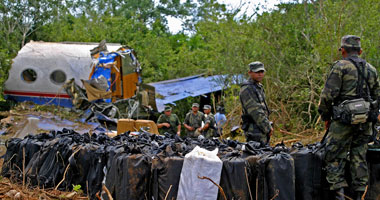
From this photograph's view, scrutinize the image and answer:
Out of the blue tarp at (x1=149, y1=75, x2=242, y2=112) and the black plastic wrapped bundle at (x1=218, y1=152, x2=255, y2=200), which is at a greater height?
the black plastic wrapped bundle at (x1=218, y1=152, x2=255, y2=200)

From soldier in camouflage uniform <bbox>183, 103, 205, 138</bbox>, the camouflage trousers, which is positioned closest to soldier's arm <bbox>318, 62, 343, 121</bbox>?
the camouflage trousers

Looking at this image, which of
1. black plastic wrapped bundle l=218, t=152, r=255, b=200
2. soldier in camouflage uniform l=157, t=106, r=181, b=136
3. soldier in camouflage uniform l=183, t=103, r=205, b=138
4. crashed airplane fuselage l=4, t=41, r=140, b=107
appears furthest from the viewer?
crashed airplane fuselage l=4, t=41, r=140, b=107

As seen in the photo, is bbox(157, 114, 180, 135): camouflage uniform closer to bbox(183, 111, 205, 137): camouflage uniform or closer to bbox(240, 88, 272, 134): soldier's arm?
bbox(183, 111, 205, 137): camouflage uniform

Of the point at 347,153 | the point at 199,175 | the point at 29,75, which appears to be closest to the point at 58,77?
the point at 29,75

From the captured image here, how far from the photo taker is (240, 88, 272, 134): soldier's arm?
6320mm

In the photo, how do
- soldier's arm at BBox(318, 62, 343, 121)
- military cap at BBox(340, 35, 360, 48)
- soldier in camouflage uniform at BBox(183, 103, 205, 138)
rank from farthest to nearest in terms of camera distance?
soldier in camouflage uniform at BBox(183, 103, 205, 138)
military cap at BBox(340, 35, 360, 48)
soldier's arm at BBox(318, 62, 343, 121)

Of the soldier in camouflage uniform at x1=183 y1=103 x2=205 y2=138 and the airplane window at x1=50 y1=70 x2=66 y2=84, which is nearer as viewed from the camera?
the soldier in camouflage uniform at x1=183 y1=103 x2=205 y2=138

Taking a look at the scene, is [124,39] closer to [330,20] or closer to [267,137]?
[330,20]

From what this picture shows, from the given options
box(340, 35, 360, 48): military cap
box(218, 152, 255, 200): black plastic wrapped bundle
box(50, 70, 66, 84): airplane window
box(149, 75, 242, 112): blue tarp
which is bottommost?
box(149, 75, 242, 112): blue tarp

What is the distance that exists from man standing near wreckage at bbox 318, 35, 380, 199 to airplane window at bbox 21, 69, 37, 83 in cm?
1554

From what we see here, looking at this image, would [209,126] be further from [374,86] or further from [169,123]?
[374,86]

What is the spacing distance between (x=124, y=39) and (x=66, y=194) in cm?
2109

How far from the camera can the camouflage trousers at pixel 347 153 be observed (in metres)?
4.90

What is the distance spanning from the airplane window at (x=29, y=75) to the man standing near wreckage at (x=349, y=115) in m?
15.5
